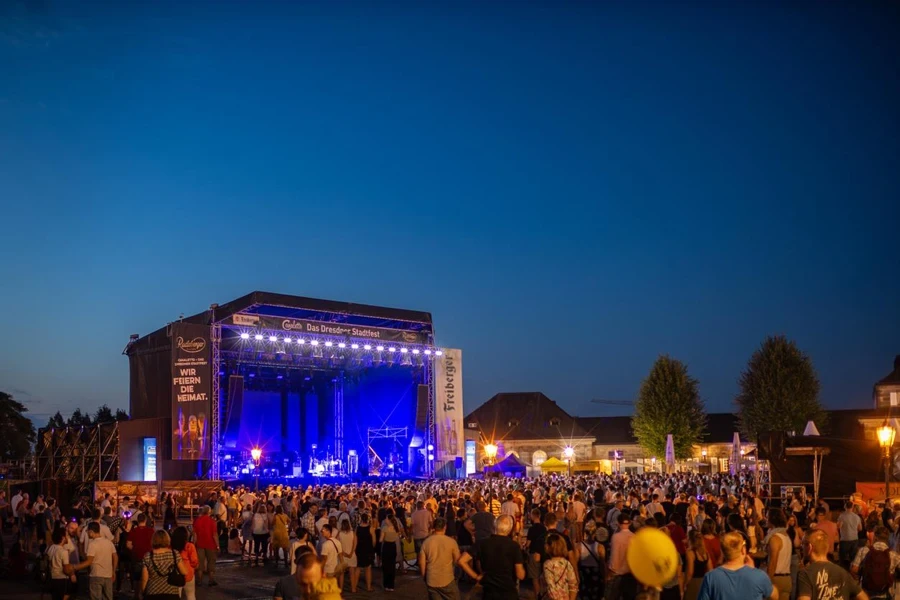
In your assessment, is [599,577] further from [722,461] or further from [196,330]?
[722,461]

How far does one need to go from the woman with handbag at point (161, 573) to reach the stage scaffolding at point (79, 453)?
31.3 meters

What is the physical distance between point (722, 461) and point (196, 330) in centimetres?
5342

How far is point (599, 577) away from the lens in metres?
10.3

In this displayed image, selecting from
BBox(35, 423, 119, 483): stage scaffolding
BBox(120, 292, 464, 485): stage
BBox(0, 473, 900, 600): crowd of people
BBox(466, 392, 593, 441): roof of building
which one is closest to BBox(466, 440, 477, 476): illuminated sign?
BBox(120, 292, 464, 485): stage

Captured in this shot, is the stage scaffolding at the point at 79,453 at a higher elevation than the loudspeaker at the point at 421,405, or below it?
below

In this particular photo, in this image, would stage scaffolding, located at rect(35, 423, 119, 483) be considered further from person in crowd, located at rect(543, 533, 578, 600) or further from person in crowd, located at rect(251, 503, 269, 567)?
person in crowd, located at rect(543, 533, 578, 600)

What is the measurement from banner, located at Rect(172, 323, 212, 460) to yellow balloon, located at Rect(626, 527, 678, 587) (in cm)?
3378

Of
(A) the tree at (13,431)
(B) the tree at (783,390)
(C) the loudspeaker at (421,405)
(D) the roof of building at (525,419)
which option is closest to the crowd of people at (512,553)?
(C) the loudspeaker at (421,405)

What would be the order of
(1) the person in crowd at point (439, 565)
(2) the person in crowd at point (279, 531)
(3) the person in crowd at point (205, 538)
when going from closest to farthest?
(1) the person in crowd at point (439, 565) → (3) the person in crowd at point (205, 538) → (2) the person in crowd at point (279, 531)

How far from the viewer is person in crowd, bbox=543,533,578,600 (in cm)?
799

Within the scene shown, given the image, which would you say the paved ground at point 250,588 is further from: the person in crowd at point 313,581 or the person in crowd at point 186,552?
the person in crowd at point 313,581

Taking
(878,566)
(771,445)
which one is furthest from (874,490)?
(878,566)

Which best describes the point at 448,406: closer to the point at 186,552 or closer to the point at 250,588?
the point at 250,588

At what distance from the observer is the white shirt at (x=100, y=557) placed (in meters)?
11.3
